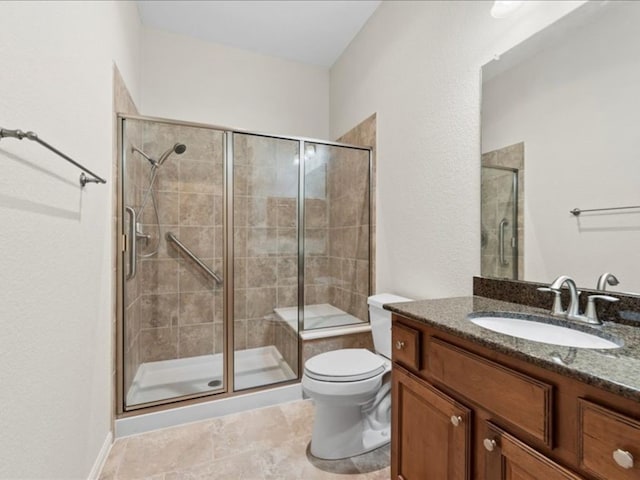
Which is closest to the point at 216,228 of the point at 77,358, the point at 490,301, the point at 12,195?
the point at 77,358

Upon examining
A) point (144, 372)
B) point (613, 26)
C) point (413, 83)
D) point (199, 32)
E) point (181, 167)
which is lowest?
point (144, 372)

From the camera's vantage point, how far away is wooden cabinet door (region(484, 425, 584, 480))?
65 centimetres

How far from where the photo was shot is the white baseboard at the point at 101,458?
1388 mm

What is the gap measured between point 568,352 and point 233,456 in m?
1.63

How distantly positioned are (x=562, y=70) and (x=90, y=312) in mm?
2182

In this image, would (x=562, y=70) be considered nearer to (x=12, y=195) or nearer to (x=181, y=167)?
(x=12, y=195)

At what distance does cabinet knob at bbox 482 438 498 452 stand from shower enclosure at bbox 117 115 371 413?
162 cm

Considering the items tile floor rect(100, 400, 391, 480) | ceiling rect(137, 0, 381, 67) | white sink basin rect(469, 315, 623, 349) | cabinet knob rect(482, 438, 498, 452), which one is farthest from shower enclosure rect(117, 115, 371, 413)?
cabinet knob rect(482, 438, 498, 452)

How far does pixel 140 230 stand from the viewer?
2057mm

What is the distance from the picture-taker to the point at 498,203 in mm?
1353

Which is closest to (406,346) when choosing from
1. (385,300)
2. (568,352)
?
(568,352)

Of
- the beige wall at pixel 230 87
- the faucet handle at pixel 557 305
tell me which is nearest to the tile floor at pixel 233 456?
the faucet handle at pixel 557 305

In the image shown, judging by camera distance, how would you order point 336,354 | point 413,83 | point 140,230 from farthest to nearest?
point 140,230
point 413,83
point 336,354

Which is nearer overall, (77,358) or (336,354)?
(77,358)
